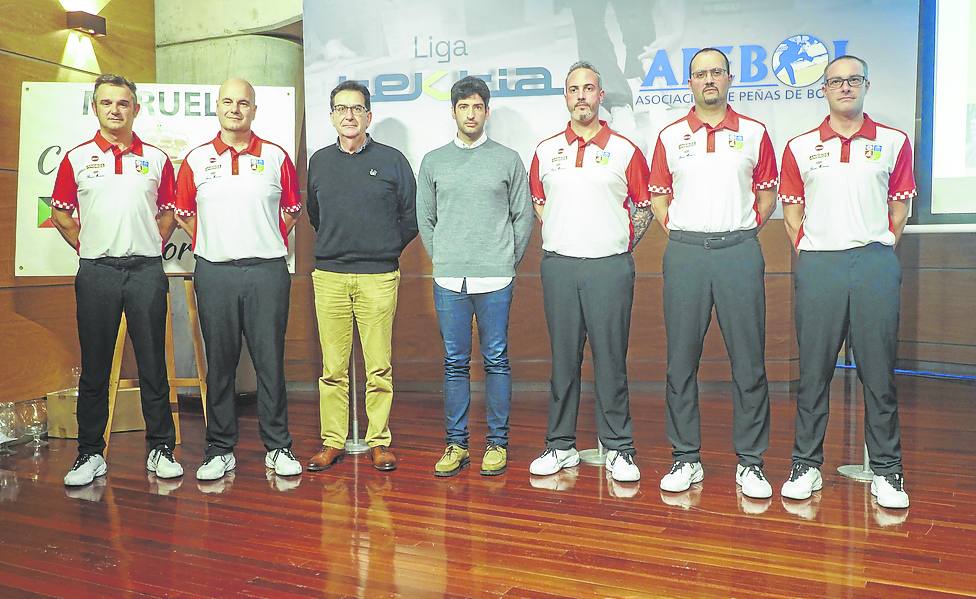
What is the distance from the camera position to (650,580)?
2604mm

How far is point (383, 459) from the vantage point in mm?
3953

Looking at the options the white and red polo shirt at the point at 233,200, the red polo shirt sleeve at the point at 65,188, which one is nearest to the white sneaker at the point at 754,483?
the white and red polo shirt at the point at 233,200

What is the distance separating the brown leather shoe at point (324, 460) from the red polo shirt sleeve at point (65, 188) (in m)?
1.54

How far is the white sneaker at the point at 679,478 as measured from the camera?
3529 millimetres

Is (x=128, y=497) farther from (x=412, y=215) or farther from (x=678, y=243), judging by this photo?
(x=678, y=243)

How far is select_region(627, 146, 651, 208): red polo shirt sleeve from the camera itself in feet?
12.1

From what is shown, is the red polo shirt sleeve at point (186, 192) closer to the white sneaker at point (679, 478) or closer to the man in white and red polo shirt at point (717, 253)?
the man in white and red polo shirt at point (717, 253)

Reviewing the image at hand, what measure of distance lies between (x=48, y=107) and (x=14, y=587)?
2.84m

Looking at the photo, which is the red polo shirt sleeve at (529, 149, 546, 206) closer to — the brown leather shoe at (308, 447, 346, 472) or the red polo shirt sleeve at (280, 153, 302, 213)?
the red polo shirt sleeve at (280, 153, 302, 213)

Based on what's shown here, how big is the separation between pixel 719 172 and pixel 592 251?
0.58m

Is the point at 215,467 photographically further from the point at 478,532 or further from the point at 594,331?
the point at 594,331

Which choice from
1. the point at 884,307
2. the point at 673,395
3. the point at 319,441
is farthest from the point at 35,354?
the point at 884,307

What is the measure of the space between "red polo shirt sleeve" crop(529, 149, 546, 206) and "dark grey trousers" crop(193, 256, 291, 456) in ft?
3.72

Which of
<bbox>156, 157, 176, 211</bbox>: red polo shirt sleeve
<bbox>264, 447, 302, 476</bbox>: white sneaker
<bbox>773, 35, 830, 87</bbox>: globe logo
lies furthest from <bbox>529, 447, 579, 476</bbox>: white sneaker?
<bbox>773, 35, 830, 87</bbox>: globe logo
